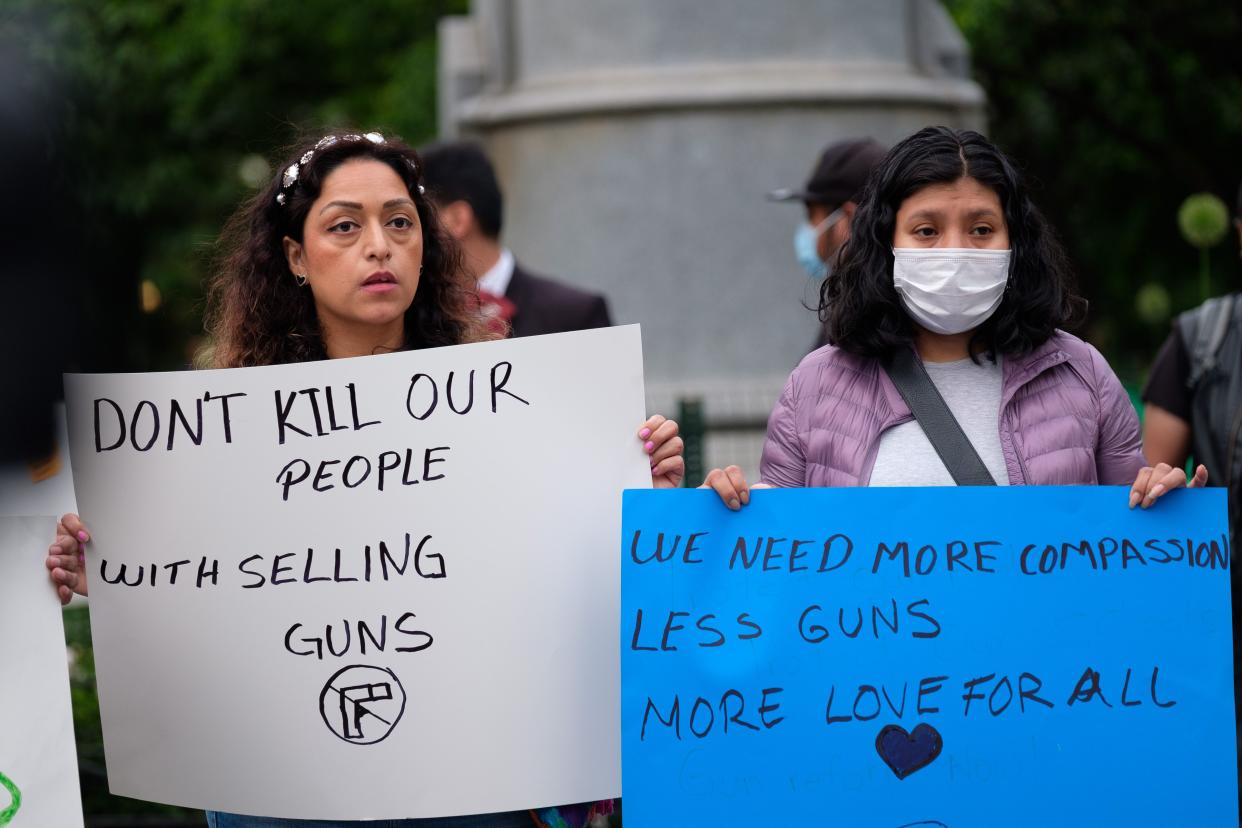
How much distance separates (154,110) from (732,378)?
9517mm

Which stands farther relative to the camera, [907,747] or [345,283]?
[345,283]

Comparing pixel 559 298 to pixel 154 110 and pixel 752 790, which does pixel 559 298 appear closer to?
pixel 752 790

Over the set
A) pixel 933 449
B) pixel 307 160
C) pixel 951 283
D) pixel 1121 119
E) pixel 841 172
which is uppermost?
pixel 1121 119

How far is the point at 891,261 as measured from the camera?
10.4 feet

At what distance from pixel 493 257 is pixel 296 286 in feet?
7.53

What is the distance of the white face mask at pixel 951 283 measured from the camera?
9.97 feet

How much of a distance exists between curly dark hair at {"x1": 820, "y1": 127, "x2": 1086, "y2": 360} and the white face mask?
0.05 metres

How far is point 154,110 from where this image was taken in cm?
1538

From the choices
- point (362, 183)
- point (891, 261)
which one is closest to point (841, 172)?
point (891, 261)

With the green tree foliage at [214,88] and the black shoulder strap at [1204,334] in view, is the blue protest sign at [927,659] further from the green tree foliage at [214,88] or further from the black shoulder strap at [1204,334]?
the green tree foliage at [214,88]

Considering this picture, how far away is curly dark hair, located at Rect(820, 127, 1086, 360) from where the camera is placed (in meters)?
3.10

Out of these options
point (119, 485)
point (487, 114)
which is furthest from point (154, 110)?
point (119, 485)

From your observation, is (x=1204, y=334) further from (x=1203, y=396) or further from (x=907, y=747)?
(x=907, y=747)

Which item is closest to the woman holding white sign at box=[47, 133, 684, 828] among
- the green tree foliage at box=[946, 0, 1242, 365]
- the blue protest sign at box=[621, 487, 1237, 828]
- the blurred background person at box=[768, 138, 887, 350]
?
the blue protest sign at box=[621, 487, 1237, 828]
